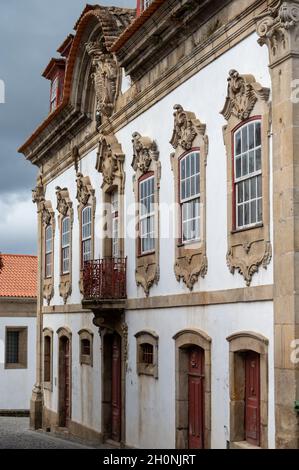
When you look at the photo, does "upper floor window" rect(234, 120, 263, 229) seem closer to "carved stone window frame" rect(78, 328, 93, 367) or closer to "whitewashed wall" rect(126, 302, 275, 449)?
"whitewashed wall" rect(126, 302, 275, 449)

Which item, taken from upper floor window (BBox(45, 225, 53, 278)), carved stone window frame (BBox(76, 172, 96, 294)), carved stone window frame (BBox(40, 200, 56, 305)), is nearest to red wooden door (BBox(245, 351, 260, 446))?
carved stone window frame (BBox(76, 172, 96, 294))

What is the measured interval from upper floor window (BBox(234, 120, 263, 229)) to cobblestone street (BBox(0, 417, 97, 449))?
7.93 m

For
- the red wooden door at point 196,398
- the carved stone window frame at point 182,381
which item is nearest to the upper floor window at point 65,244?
the carved stone window frame at point 182,381

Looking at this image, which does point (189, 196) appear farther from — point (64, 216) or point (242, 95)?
point (64, 216)

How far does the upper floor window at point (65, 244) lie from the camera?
23000 mm

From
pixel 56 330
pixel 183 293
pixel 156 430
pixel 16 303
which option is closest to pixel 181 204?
pixel 183 293

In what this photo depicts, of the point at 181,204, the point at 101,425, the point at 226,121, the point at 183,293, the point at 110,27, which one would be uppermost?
the point at 110,27

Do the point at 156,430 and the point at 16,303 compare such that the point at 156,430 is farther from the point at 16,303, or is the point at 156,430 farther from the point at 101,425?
the point at 16,303

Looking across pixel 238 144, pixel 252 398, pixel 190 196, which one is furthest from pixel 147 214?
pixel 252 398

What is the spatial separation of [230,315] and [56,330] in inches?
446

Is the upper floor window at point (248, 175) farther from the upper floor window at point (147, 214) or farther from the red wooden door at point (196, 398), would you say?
the upper floor window at point (147, 214)

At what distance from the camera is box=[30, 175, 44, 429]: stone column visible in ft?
82.6

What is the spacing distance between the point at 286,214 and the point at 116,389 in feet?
27.5
